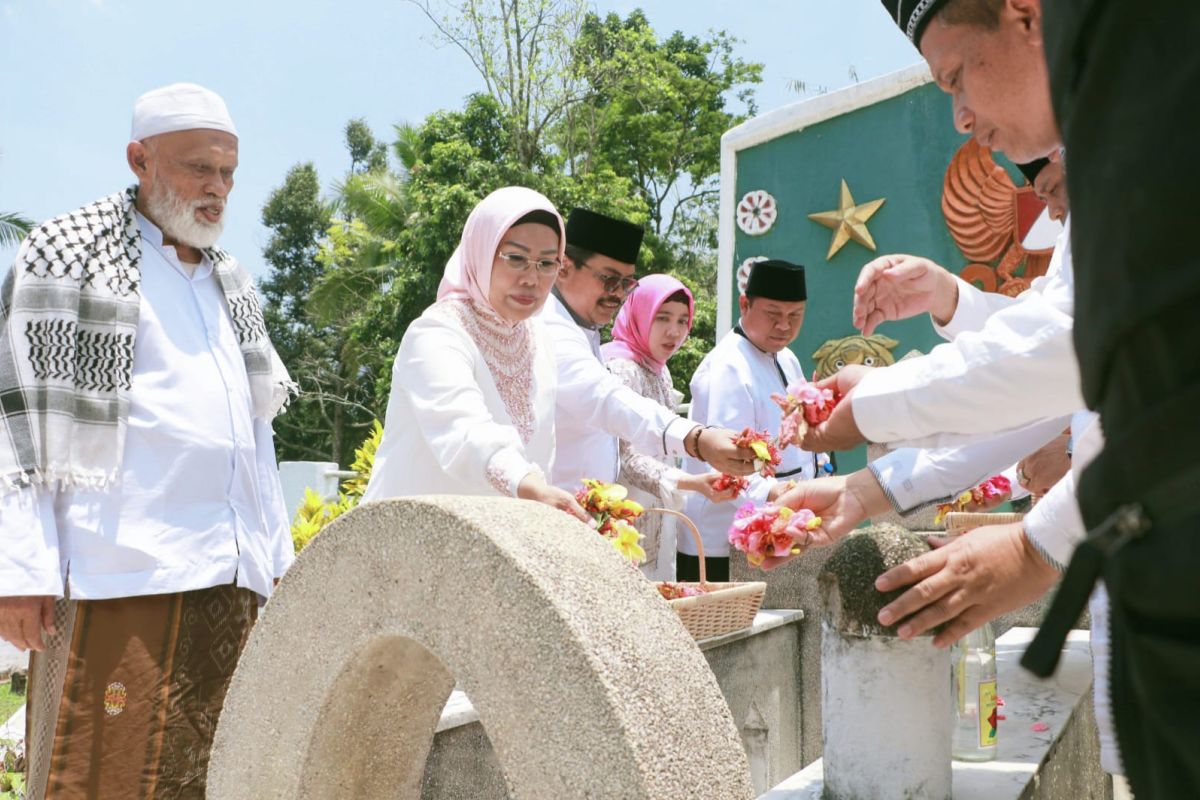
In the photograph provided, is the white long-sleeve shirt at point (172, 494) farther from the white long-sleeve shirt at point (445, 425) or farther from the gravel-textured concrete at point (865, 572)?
the gravel-textured concrete at point (865, 572)

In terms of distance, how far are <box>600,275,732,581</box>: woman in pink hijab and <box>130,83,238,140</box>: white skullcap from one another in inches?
93.9

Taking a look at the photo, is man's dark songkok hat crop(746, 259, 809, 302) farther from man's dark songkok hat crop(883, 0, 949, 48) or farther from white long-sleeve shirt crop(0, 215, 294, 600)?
man's dark songkok hat crop(883, 0, 949, 48)

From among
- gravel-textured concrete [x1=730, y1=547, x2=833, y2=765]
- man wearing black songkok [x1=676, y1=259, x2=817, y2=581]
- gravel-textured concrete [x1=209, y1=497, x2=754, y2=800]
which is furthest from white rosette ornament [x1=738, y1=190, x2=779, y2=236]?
gravel-textured concrete [x1=209, y1=497, x2=754, y2=800]

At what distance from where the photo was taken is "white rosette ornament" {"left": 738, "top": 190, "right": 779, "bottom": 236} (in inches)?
382

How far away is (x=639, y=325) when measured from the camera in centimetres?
541

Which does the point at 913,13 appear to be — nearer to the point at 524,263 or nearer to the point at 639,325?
the point at 524,263

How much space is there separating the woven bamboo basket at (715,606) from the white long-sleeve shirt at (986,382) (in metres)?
1.43

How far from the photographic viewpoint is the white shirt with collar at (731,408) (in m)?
5.11

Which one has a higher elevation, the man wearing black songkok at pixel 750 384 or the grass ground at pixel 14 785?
the man wearing black songkok at pixel 750 384

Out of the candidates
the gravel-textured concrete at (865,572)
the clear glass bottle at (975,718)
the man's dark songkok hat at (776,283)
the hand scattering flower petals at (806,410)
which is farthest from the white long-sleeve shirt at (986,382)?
the man's dark songkok hat at (776,283)

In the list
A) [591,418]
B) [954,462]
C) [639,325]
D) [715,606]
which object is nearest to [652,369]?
[639,325]

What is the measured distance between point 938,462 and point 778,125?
7679mm

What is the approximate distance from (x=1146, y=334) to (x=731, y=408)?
14.6 ft

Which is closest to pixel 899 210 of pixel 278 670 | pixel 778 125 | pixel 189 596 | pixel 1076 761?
pixel 778 125
